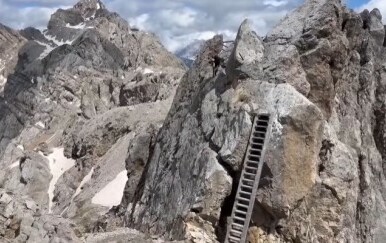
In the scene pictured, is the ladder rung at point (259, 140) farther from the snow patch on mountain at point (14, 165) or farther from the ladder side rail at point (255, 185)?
the snow patch on mountain at point (14, 165)

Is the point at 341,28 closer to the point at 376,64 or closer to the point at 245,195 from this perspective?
the point at 376,64

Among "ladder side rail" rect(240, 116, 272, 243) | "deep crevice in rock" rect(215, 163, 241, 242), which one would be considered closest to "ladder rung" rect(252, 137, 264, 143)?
"ladder side rail" rect(240, 116, 272, 243)

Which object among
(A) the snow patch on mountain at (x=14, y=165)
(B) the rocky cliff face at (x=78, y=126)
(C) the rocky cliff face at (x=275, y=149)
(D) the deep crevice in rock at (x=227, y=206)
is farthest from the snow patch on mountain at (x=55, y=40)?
(D) the deep crevice in rock at (x=227, y=206)

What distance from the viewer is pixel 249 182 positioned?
1866cm

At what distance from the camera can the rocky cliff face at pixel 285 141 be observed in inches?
738

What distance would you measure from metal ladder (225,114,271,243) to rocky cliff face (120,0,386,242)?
324mm

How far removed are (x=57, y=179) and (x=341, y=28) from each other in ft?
139

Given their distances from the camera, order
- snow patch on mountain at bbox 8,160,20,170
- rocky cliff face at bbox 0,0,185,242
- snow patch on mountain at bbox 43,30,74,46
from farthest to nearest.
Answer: snow patch on mountain at bbox 43,30,74,46
snow patch on mountain at bbox 8,160,20,170
rocky cliff face at bbox 0,0,185,242

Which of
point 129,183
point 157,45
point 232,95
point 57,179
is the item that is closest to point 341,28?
point 232,95

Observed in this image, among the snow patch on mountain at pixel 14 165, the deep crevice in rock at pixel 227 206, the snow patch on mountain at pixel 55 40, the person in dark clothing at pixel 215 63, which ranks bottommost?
the deep crevice in rock at pixel 227 206

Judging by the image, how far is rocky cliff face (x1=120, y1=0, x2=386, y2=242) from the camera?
1873 cm

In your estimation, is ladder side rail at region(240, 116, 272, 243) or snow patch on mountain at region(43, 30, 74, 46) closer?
ladder side rail at region(240, 116, 272, 243)

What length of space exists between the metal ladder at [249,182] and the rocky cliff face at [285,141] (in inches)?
12.8

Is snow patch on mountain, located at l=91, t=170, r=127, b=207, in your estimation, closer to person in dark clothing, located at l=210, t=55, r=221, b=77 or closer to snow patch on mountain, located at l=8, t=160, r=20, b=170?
person in dark clothing, located at l=210, t=55, r=221, b=77
